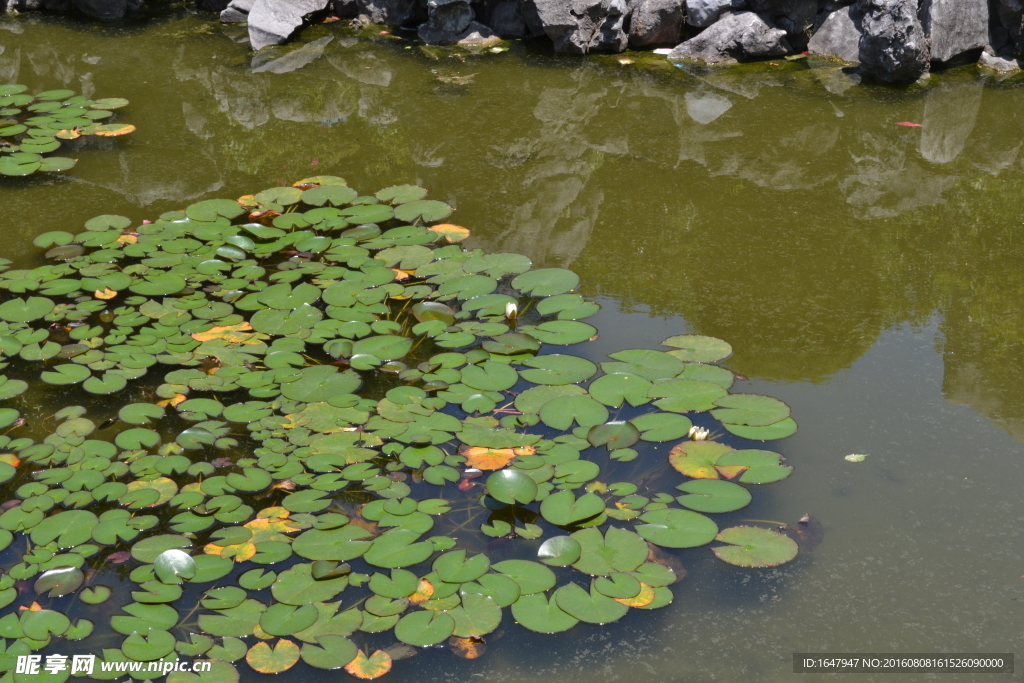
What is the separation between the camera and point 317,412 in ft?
7.93

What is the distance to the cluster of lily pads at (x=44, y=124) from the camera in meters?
4.00

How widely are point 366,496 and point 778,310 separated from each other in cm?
152

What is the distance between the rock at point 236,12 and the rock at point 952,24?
4316 millimetres

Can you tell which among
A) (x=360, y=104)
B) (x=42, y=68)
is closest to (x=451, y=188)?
(x=360, y=104)

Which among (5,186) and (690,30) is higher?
(690,30)

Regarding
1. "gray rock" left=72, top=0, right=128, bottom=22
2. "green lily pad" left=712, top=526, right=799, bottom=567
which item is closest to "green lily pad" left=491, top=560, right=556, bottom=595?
"green lily pad" left=712, top=526, right=799, bottom=567

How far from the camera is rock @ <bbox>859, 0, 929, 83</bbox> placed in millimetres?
4602

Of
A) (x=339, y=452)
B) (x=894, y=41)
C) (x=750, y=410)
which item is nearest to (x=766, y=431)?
(x=750, y=410)

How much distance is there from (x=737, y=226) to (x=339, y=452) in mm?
1906

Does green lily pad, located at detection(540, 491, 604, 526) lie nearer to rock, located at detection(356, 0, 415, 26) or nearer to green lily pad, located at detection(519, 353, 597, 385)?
green lily pad, located at detection(519, 353, 597, 385)

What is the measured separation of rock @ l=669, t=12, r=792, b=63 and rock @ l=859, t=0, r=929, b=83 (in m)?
0.52

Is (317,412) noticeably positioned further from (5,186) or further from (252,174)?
(5,186)

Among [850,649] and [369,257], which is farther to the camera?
[369,257]

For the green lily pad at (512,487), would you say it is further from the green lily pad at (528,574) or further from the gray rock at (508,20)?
the gray rock at (508,20)
